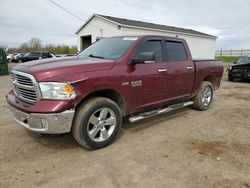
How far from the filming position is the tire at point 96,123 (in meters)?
3.39

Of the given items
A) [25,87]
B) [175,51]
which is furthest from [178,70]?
[25,87]

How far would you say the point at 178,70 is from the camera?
4.98 m

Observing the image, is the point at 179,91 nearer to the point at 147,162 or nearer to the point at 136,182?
the point at 147,162

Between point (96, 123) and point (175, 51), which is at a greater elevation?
point (175, 51)

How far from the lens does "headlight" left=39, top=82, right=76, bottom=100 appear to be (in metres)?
3.13

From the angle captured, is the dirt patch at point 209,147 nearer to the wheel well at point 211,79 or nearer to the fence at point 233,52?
the wheel well at point 211,79

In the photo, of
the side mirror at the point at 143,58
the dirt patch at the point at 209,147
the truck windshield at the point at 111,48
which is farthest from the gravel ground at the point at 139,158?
the truck windshield at the point at 111,48

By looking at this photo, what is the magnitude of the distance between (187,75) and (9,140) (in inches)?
159

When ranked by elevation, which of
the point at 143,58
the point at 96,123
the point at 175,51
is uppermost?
the point at 175,51

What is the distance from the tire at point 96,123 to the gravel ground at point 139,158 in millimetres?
189

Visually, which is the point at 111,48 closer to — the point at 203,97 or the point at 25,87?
the point at 25,87

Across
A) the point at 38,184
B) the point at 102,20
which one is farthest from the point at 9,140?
the point at 102,20

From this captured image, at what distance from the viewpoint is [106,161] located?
10.9 ft

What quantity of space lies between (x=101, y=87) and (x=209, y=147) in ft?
7.07
